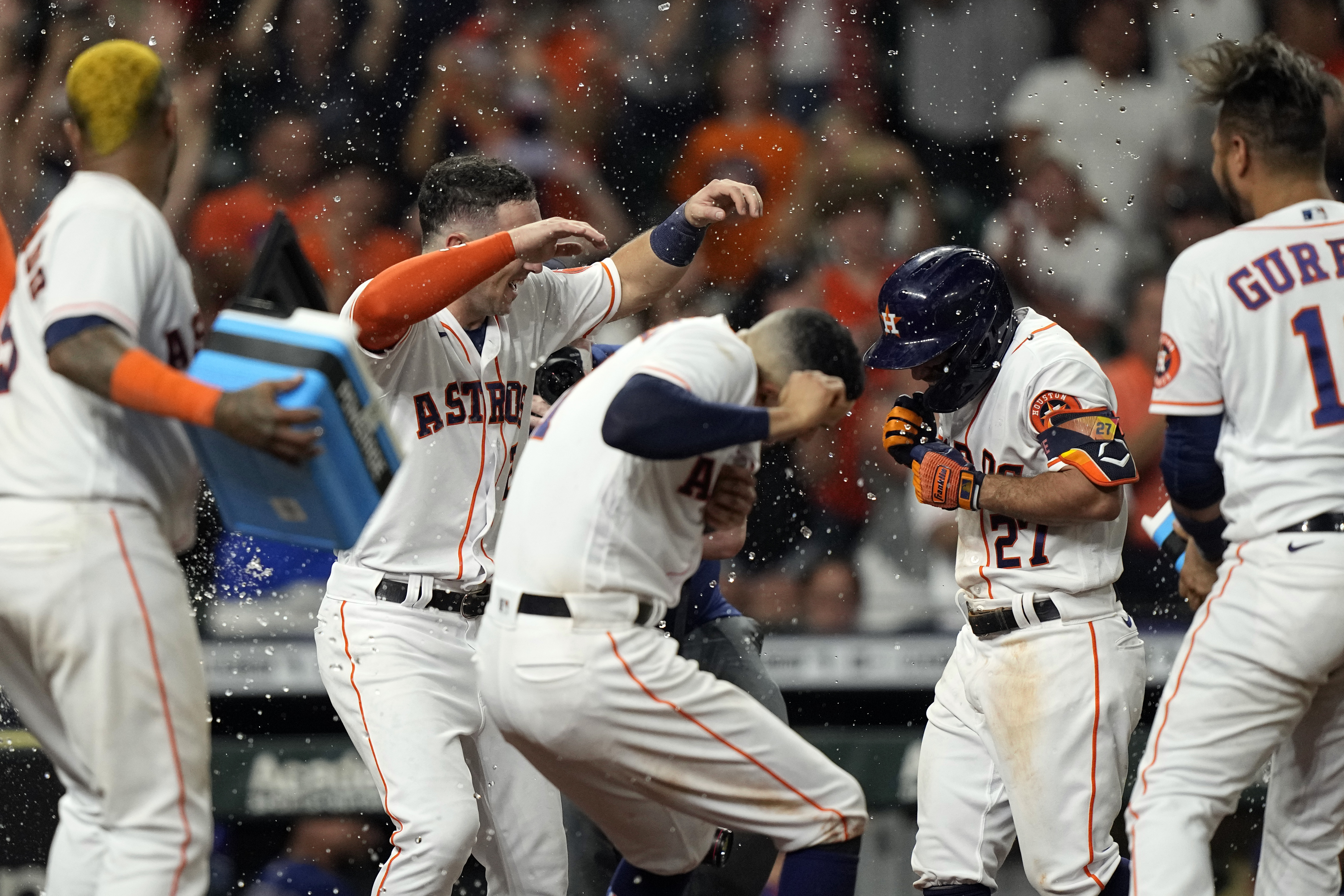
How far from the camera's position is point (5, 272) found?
3.06 meters

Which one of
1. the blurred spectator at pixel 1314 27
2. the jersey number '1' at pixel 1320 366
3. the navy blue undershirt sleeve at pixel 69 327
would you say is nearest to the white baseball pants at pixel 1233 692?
the jersey number '1' at pixel 1320 366

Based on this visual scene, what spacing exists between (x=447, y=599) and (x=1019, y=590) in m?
1.48

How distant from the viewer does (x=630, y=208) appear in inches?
261

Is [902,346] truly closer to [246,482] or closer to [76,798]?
[246,482]

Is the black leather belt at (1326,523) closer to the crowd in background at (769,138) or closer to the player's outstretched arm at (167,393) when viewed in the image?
the player's outstretched arm at (167,393)

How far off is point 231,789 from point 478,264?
284 cm

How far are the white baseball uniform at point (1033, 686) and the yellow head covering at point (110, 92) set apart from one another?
2196 millimetres

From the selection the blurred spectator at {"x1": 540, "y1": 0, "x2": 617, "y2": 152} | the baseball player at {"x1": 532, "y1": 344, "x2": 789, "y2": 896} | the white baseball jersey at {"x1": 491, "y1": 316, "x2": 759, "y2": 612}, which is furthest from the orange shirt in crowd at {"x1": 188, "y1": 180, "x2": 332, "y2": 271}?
the white baseball jersey at {"x1": 491, "y1": 316, "x2": 759, "y2": 612}

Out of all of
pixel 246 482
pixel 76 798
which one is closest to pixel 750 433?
pixel 246 482

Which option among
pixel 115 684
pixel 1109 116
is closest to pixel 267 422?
pixel 115 684

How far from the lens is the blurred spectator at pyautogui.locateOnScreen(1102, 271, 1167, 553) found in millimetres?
6180

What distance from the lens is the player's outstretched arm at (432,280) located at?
11.7 ft

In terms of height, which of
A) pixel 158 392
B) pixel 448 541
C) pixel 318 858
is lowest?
pixel 318 858

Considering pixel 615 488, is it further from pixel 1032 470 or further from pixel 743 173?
pixel 743 173
